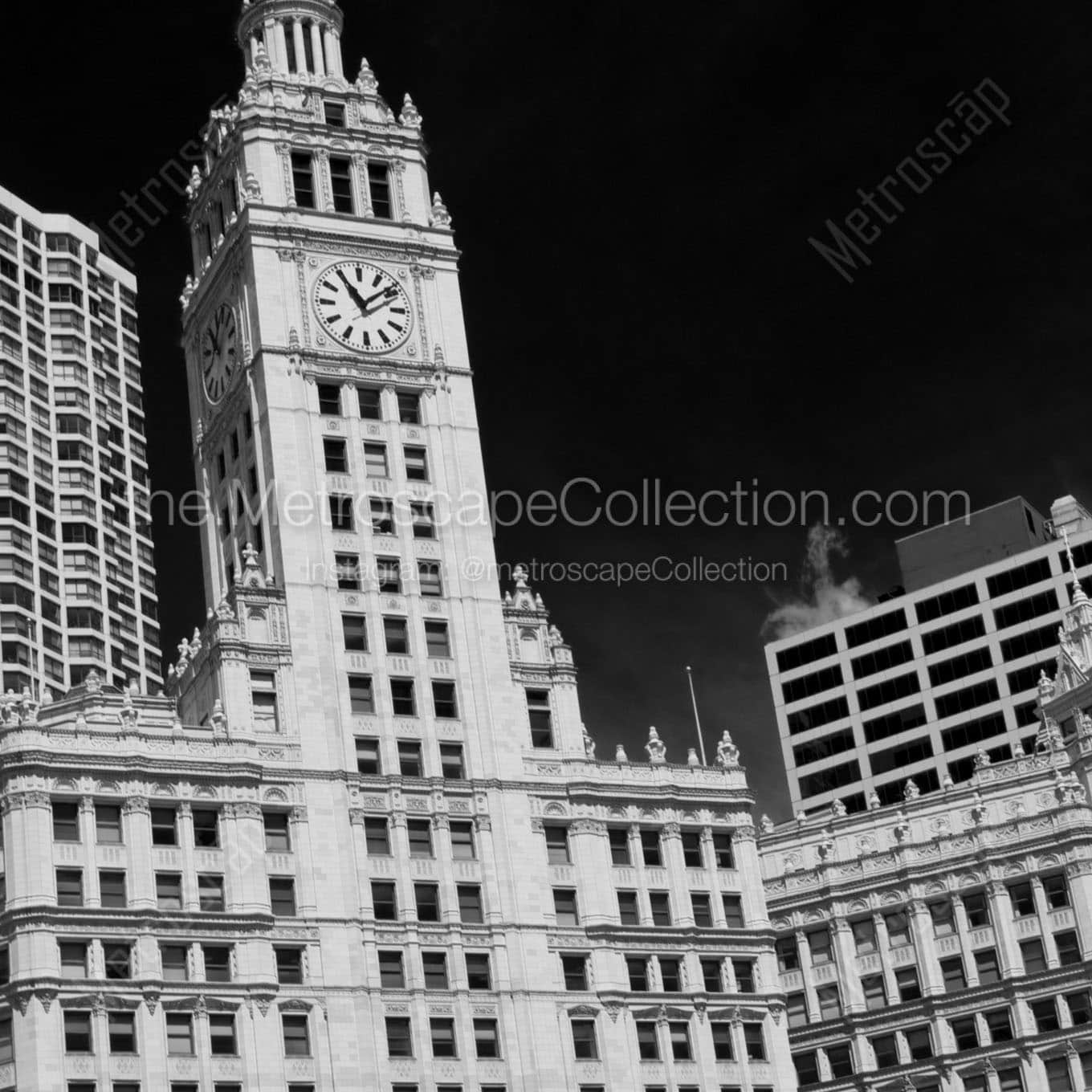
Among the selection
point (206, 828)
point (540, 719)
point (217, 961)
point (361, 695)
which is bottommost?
point (217, 961)

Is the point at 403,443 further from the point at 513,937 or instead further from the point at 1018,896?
the point at 1018,896

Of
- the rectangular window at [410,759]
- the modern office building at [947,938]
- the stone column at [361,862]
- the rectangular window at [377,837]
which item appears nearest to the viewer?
the stone column at [361,862]

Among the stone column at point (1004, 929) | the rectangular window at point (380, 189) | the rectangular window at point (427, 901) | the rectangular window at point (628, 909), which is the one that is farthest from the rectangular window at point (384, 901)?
the rectangular window at point (380, 189)

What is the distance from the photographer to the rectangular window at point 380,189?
166 metres

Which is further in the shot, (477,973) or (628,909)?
(628,909)

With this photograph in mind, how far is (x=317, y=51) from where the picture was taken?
174m

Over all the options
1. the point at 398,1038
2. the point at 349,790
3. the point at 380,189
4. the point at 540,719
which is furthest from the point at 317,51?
the point at 398,1038

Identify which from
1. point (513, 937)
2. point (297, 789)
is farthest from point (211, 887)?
point (513, 937)

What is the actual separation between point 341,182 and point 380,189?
2.82 metres

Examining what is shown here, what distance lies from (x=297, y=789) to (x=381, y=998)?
41.3 feet

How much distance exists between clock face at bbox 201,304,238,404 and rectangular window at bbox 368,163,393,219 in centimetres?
1189

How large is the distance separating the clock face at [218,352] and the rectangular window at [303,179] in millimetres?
8363

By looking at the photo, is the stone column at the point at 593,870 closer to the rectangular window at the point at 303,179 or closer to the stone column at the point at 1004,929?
the stone column at the point at 1004,929

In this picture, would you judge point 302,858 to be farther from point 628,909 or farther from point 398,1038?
point 628,909
